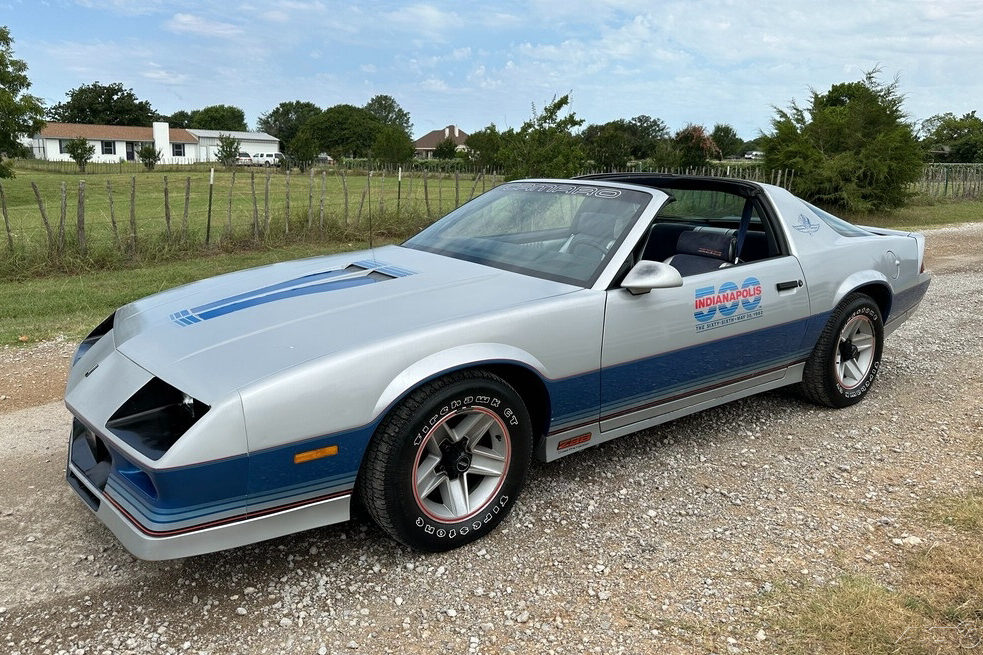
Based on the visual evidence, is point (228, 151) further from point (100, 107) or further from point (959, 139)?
point (959, 139)

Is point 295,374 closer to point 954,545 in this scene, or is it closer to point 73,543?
point 73,543

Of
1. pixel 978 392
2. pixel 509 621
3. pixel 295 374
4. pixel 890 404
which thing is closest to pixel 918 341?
pixel 978 392

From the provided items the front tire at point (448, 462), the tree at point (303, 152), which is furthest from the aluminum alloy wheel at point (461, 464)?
the tree at point (303, 152)

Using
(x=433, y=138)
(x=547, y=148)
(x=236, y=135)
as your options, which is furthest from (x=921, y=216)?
(x=433, y=138)

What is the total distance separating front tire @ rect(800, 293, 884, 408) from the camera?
4.66 meters

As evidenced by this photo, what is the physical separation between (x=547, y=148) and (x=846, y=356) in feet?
33.7

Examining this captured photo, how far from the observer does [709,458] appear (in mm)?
4180

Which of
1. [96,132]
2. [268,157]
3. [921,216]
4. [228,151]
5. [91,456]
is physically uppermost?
[96,132]

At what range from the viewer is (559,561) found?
10.2 feet

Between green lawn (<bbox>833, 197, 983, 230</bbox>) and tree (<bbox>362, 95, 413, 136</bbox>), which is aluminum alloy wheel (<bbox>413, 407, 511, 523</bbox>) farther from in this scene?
tree (<bbox>362, 95, 413, 136</bbox>)

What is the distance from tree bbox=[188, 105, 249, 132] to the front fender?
123m

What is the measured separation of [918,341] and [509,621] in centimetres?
550

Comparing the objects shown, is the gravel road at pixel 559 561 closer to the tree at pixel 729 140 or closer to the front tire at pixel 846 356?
the front tire at pixel 846 356

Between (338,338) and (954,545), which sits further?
(954,545)
